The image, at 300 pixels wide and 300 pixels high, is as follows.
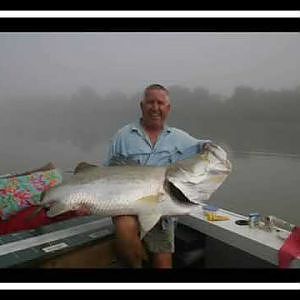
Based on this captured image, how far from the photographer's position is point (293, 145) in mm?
1903

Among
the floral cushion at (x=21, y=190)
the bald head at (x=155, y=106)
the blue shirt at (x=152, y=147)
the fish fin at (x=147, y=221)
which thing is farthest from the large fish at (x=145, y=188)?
the floral cushion at (x=21, y=190)

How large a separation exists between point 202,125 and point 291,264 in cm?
90

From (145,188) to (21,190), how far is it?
0.69m

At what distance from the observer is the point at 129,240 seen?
1211 millimetres

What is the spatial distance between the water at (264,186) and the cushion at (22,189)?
0.94 metres

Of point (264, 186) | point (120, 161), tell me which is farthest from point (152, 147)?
point (264, 186)

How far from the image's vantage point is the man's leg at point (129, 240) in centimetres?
119
